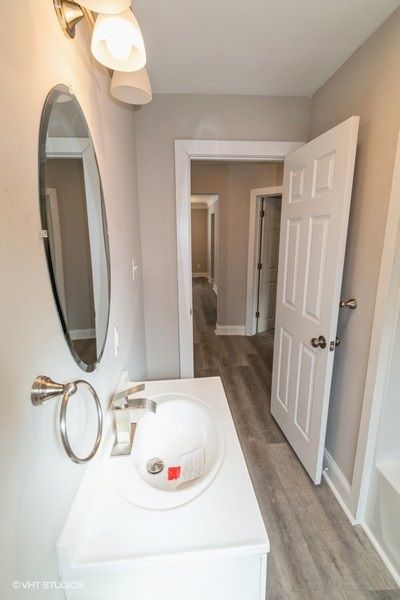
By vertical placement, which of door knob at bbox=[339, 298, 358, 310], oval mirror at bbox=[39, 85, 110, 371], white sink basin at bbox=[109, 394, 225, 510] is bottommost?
white sink basin at bbox=[109, 394, 225, 510]

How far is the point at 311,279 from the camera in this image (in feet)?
5.15

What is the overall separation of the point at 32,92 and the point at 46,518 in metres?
0.86

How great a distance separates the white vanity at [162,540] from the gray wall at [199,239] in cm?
739

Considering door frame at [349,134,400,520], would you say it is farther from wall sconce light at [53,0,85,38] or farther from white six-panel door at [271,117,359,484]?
wall sconce light at [53,0,85,38]

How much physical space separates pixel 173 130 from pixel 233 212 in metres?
1.89

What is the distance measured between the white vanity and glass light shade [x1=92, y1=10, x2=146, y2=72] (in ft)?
3.87

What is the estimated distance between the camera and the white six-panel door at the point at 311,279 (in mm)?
1328

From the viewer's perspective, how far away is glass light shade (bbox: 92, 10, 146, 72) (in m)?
0.68

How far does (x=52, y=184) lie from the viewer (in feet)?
1.99

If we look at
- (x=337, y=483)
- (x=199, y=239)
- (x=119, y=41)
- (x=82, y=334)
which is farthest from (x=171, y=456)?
(x=199, y=239)

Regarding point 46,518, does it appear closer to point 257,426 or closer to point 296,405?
point 296,405

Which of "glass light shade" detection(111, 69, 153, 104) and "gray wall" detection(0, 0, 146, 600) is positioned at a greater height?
"glass light shade" detection(111, 69, 153, 104)

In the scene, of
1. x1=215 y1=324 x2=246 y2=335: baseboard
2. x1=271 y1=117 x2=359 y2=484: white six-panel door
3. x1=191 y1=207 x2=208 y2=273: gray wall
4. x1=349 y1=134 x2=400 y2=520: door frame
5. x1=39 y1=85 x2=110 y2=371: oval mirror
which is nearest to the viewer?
x1=39 y1=85 x2=110 y2=371: oval mirror

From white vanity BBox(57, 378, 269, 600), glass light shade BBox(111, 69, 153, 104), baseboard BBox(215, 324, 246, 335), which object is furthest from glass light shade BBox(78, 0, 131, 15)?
baseboard BBox(215, 324, 246, 335)
